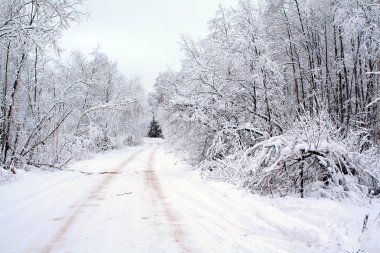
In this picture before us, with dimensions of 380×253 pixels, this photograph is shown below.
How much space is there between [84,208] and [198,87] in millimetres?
10807

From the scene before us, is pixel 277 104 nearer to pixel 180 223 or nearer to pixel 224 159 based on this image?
pixel 224 159

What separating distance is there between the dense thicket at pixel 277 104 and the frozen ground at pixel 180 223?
3.56 feet

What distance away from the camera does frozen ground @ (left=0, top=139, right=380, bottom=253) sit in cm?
568

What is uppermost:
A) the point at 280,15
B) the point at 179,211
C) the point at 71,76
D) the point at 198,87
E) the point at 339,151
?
the point at 280,15

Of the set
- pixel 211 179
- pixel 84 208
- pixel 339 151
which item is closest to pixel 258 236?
pixel 339 151

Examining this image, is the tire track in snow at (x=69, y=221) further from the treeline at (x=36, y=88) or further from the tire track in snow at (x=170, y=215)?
the treeline at (x=36, y=88)

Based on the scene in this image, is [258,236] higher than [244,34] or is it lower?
lower

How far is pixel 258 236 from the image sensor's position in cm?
632

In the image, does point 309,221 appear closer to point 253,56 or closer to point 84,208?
point 84,208

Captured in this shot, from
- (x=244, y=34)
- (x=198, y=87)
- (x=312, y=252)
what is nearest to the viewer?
(x=312, y=252)

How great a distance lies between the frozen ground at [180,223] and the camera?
18.6ft

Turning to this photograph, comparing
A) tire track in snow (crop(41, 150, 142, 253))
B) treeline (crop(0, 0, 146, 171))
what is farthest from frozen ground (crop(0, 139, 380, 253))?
treeline (crop(0, 0, 146, 171))

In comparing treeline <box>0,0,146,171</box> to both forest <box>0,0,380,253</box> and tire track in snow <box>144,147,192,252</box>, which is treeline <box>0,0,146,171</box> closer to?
forest <box>0,0,380,253</box>

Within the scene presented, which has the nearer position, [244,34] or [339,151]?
A: [339,151]
